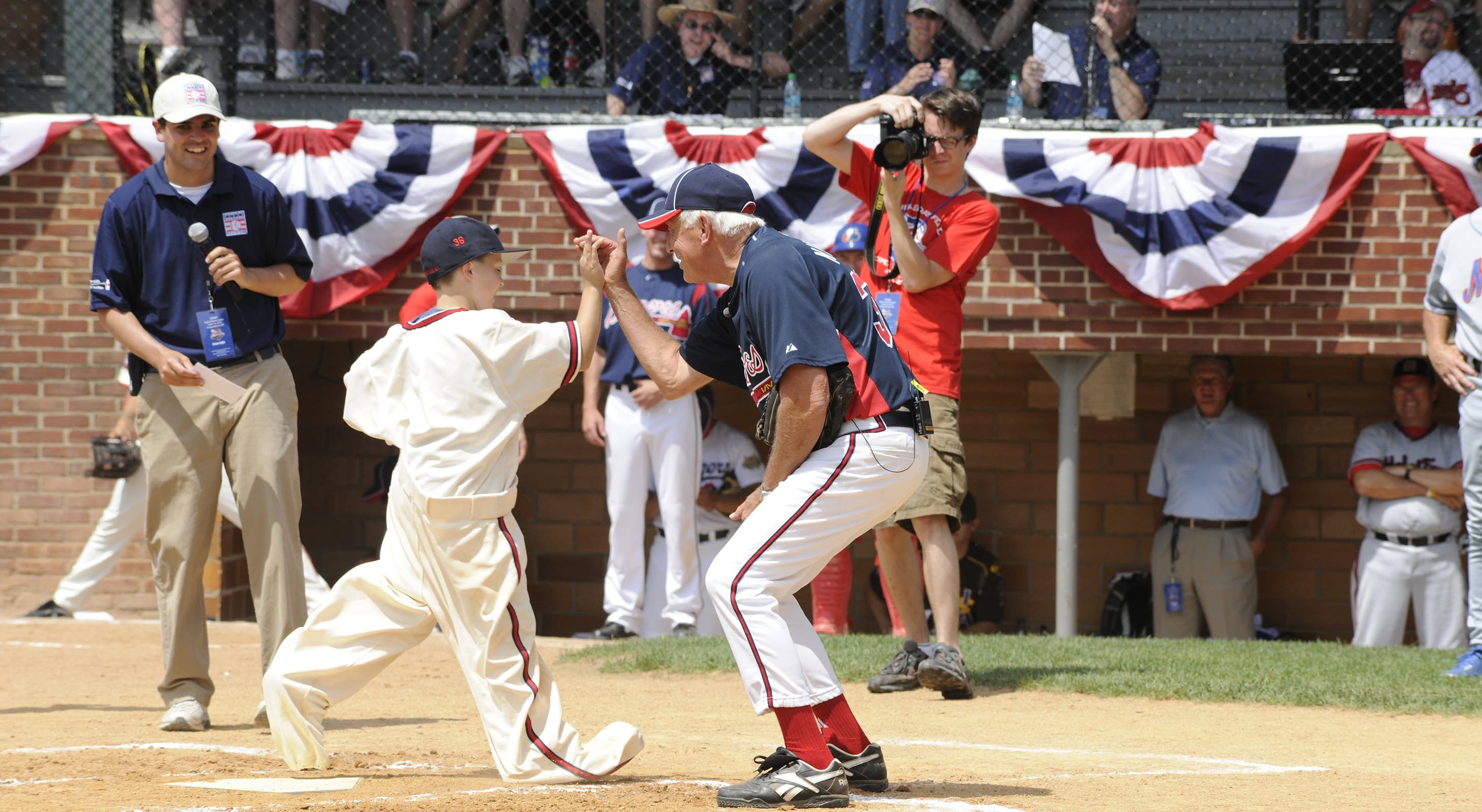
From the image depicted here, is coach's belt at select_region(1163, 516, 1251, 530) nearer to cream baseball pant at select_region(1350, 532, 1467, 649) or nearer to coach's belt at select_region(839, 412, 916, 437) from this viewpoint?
cream baseball pant at select_region(1350, 532, 1467, 649)

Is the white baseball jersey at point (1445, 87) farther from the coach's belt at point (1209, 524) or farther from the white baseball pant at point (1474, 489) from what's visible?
the white baseball pant at point (1474, 489)

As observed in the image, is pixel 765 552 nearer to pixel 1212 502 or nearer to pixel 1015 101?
pixel 1015 101

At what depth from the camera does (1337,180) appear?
336 inches

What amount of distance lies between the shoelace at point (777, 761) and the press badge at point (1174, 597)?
20.4 ft

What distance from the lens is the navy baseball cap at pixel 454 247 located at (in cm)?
446

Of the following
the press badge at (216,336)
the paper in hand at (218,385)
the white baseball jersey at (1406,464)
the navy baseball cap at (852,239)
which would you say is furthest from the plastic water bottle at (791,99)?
the paper in hand at (218,385)

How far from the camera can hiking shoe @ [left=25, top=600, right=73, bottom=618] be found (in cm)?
889

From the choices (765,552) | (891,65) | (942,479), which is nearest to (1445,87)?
Result: (891,65)

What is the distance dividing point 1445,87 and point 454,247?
793cm

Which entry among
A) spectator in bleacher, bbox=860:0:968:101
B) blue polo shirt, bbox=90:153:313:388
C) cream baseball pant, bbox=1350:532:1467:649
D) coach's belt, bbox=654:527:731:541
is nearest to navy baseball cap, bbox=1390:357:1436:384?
cream baseball pant, bbox=1350:532:1467:649

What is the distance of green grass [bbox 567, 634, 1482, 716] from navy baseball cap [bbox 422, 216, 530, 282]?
9.35 feet

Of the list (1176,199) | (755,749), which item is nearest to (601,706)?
(755,749)

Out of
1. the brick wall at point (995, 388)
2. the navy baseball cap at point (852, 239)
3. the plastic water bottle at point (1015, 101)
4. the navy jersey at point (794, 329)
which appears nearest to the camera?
the navy jersey at point (794, 329)

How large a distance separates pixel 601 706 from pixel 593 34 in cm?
647
